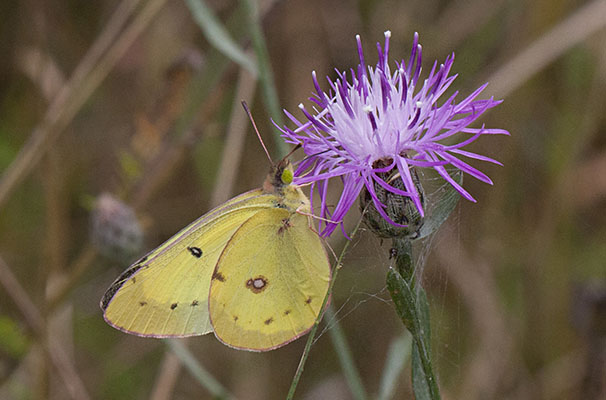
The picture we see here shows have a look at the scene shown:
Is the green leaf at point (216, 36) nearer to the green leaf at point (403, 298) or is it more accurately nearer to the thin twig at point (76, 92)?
the thin twig at point (76, 92)

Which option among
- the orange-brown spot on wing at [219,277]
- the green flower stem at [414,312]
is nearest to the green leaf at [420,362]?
the green flower stem at [414,312]

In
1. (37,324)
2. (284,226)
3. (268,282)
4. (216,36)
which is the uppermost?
(216,36)

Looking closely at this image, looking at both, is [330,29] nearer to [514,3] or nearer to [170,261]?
[514,3]

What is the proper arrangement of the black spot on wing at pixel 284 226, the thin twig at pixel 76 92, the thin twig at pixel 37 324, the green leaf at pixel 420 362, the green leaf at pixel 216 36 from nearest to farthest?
Result: 1. the green leaf at pixel 420 362
2. the black spot on wing at pixel 284 226
3. the green leaf at pixel 216 36
4. the thin twig at pixel 37 324
5. the thin twig at pixel 76 92

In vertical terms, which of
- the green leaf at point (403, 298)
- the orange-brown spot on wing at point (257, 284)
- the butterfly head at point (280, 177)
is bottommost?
the green leaf at point (403, 298)

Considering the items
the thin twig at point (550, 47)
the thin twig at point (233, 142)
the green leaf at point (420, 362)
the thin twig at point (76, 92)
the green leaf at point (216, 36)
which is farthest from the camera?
the thin twig at point (550, 47)

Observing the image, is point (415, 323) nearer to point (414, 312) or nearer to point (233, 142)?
point (414, 312)

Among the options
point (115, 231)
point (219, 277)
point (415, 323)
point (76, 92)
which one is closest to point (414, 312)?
point (415, 323)
